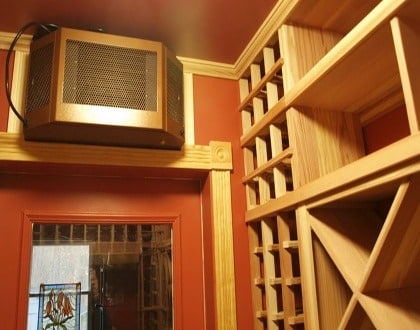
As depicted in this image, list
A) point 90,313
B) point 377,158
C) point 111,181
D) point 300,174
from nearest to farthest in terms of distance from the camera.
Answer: point 377,158 < point 300,174 < point 90,313 < point 111,181

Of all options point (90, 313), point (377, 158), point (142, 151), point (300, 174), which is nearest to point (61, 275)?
point (90, 313)

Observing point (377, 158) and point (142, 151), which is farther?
point (142, 151)

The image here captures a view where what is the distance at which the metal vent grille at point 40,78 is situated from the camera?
1.33 meters

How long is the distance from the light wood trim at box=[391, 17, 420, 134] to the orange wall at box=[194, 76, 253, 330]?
0.86 metres

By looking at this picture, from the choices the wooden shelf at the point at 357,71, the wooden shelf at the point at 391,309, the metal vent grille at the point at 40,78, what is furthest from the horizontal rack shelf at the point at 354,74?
the metal vent grille at the point at 40,78

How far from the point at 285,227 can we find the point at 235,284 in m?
0.35

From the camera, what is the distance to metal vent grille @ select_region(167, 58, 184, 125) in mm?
1470

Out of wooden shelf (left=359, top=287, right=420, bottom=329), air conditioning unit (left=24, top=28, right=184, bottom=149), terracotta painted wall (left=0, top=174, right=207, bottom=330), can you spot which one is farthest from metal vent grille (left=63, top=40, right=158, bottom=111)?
wooden shelf (left=359, top=287, right=420, bottom=329)

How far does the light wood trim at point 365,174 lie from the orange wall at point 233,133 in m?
0.31

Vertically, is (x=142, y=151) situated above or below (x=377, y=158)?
above

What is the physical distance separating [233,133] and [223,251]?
0.48 meters

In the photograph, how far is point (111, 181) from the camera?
1619 millimetres

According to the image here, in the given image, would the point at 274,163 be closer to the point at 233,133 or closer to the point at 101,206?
the point at 233,133

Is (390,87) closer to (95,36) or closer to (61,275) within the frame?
(95,36)
